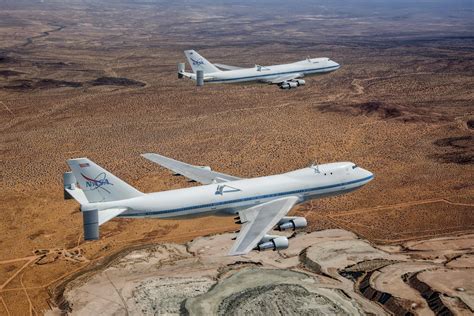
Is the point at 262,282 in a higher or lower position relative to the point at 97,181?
lower

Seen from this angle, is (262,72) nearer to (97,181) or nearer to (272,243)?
(97,181)

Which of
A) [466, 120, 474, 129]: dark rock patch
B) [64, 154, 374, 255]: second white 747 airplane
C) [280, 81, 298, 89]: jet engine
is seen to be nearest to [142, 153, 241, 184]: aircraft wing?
[64, 154, 374, 255]: second white 747 airplane

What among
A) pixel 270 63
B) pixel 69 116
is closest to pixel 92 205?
pixel 69 116

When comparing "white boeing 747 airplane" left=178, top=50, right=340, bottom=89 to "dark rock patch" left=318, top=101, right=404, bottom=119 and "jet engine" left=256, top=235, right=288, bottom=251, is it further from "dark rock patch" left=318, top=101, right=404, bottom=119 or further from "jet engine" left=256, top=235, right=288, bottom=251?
"jet engine" left=256, top=235, right=288, bottom=251

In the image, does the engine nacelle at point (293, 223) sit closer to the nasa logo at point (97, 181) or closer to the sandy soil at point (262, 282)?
the sandy soil at point (262, 282)

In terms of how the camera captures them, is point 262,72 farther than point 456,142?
Yes

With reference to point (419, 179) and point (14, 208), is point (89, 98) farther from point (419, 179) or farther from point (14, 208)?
point (419, 179)

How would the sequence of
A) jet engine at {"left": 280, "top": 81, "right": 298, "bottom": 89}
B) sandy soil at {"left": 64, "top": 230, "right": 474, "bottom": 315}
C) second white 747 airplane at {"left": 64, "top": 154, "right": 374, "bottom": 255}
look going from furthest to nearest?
1. jet engine at {"left": 280, "top": 81, "right": 298, "bottom": 89}
2. second white 747 airplane at {"left": 64, "top": 154, "right": 374, "bottom": 255}
3. sandy soil at {"left": 64, "top": 230, "right": 474, "bottom": 315}

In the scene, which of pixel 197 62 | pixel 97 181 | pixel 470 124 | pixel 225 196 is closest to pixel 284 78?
pixel 197 62
